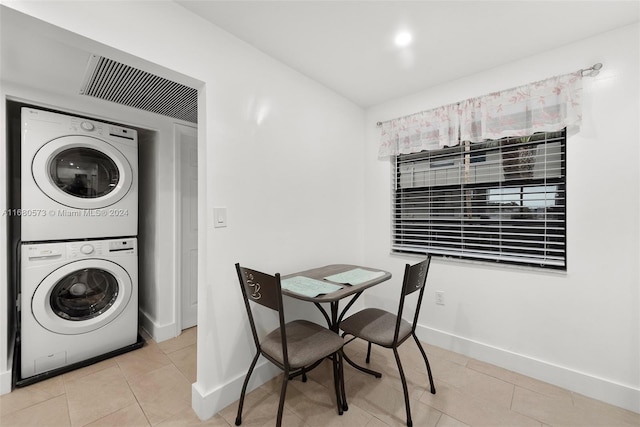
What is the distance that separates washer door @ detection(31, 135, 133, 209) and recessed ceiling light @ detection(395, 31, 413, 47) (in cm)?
239

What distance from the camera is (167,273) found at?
102 inches

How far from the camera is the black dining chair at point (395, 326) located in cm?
151

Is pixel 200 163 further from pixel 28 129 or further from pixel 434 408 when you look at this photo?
pixel 434 408

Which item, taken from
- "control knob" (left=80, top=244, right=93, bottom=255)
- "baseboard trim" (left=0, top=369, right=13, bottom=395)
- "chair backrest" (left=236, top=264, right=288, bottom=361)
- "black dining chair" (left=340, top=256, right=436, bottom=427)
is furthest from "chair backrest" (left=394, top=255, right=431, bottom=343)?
"baseboard trim" (left=0, top=369, right=13, bottom=395)

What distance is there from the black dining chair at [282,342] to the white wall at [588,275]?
1.37 metres

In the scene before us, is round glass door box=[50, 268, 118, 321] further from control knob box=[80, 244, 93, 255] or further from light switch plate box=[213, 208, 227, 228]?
light switch plate box=[213, 208, 227, 228]

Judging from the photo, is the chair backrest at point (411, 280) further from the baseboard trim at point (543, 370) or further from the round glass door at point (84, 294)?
the round glass door at point (84, 294)

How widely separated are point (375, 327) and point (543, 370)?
4.25ft

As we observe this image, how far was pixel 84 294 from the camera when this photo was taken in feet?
7.31

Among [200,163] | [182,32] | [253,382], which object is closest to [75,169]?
[200,163]

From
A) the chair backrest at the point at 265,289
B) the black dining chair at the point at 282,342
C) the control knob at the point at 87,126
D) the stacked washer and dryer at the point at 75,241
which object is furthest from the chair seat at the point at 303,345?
the control knob at the point at 87,126

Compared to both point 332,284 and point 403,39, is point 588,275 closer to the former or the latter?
point 332,284

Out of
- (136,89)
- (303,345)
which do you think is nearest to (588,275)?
(303,345)

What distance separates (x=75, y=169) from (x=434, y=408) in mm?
3138
